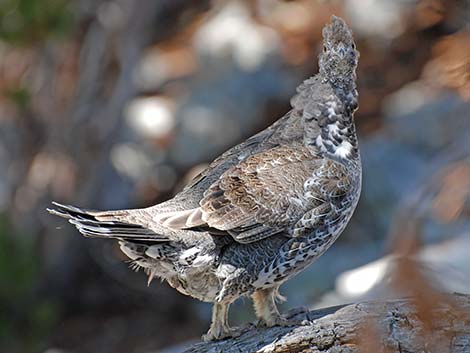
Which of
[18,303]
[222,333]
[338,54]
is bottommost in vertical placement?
[222,333]

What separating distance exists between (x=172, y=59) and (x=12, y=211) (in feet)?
12.2

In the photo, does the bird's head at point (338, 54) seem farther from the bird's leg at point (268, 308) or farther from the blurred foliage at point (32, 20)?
the blurred foliage at point (32, 20)

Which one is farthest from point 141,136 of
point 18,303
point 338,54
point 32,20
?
point 338,54

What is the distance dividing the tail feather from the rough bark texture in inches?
32.5

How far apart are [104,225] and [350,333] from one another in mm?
1442

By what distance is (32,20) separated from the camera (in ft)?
29.0

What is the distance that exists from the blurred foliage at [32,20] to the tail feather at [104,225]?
422cm

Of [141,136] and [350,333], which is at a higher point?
[141,136]

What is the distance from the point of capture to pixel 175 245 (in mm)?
5090

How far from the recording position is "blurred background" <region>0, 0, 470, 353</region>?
975 cm

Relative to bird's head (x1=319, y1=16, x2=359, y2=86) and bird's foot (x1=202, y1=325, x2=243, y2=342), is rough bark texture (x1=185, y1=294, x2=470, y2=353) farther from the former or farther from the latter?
bird's head (x1=319, y1=16, x2=359, y2=86)

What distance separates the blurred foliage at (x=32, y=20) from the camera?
28.4 feet

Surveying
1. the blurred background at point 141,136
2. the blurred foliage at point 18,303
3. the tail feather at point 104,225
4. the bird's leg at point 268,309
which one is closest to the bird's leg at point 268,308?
the bird's leg at point 268,309

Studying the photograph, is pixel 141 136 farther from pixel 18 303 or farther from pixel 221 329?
pixel 221 329
